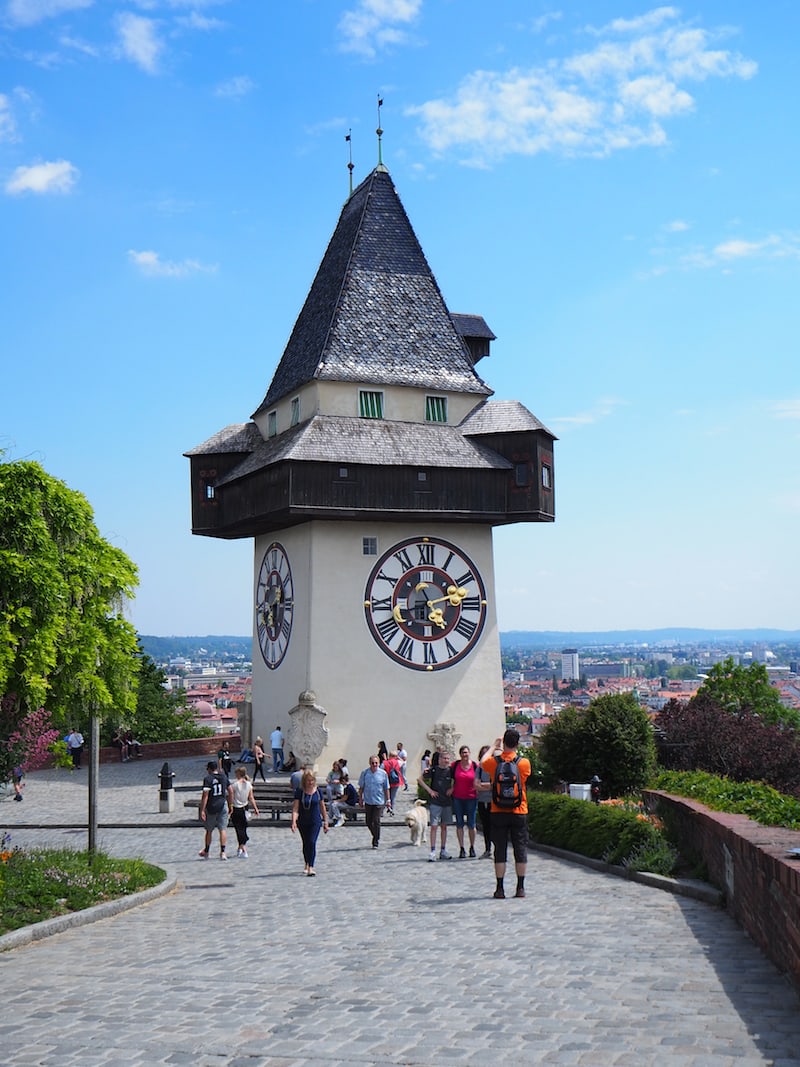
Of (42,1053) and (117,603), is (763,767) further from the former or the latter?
(42,1053)

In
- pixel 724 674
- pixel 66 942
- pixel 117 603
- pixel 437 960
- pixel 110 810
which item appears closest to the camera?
pixel 437 960

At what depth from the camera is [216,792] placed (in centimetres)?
1972

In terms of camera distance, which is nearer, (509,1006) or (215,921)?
(509,1006)

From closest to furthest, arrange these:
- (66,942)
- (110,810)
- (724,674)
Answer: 1. (66,942)
2. (110,810)
3. (724,674)

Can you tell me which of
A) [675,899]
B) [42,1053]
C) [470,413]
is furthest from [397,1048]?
[470,413]

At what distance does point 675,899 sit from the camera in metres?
13.7

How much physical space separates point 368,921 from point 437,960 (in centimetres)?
262

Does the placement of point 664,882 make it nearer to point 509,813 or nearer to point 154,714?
point 509,813

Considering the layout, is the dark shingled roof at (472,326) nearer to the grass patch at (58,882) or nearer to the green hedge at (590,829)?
the green hedge at (590,829)

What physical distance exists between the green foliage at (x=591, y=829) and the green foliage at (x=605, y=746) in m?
9.39

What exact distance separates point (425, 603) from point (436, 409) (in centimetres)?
599

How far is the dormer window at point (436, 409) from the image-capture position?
36094mm

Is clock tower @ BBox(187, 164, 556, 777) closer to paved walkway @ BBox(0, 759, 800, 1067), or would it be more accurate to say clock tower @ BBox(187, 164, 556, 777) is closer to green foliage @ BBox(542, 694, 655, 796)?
green foliage @ BBox(542, 694, 655, 796)

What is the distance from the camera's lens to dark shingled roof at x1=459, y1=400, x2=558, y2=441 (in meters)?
35.2
